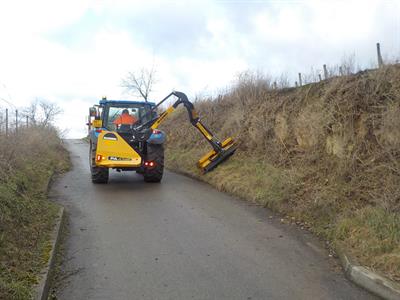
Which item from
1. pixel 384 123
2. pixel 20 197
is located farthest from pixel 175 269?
pixel 384 123

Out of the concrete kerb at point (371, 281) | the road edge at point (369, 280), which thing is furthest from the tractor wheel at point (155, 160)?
the concrete kerb at point (371, 281)

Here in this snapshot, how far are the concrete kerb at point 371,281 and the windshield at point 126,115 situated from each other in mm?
8060

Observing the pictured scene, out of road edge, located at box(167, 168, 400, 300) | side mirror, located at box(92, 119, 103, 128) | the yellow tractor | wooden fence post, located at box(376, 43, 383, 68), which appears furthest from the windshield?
road edge, located at box(167, 168, 400, 300)

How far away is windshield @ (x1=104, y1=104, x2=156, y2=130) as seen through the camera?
1193 cm

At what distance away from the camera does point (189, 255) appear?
5.57 metres

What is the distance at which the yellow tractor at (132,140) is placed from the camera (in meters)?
10.8

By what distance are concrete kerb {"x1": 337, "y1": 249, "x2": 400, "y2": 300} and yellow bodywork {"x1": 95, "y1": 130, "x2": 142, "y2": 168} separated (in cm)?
710

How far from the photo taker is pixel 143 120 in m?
12.3

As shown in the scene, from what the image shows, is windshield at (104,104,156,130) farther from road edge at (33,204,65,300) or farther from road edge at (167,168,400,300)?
road edge at (167,168,400,300)

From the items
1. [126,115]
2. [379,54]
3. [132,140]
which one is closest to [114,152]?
[132,140]

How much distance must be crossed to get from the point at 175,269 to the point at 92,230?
2.32 meters

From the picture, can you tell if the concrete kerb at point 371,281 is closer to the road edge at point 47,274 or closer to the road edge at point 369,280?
the road edge at point 369,280

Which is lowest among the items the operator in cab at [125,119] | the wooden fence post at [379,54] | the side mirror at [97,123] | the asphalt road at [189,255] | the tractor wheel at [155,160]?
the asphalt road at [189,255]

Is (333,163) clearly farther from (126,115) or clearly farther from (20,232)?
(126,115)
